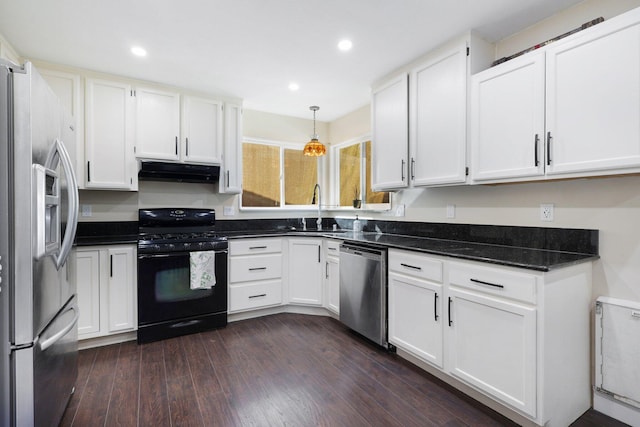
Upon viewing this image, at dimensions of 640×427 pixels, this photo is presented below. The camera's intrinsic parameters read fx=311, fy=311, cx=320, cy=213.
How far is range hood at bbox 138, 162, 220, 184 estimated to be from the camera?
3088 millimetres

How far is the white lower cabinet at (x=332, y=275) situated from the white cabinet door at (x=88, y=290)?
2086mm

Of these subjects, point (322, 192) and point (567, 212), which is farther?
point (322, 192)

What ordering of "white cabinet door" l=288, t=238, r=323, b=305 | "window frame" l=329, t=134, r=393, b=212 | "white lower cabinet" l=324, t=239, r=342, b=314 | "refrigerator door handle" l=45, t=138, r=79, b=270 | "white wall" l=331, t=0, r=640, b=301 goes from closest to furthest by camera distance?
1. "refrigerator door handle" l=45, t=138, r=79, b=270
2. "white wall" l=331, t=0, r=640, b=301
3. "white lower cabinet" l=324, t=239, r=342, b=314
4. "white cabinet door" l=288, t=238, r=323, b=305
5. "window frame" l=329, t=134, r=393, b=212

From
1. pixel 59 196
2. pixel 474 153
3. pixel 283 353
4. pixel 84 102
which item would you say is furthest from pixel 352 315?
pixel 84 102

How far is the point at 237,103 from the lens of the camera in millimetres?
3604

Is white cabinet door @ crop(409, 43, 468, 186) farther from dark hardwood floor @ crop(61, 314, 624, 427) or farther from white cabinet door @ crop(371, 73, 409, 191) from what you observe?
dark hardwood floor @ crop(61, 314, 624, 427)

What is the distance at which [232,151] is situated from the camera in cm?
356

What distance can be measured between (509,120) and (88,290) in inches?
137

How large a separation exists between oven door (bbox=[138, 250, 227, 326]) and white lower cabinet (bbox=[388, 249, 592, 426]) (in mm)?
2028

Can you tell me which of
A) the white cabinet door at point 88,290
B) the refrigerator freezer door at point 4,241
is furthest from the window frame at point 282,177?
the refrigerator freezer door at point 4,241

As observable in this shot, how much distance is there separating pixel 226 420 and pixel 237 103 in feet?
10.1

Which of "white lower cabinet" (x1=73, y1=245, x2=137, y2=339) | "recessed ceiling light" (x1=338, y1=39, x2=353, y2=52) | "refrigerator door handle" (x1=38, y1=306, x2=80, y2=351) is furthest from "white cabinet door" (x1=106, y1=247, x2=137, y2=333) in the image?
"recessed ceiling light" (x1=338, y1=39, x2=353, y2=52)

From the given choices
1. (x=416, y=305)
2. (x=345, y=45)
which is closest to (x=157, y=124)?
(x=345, y=45)

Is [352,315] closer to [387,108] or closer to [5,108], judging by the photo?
[387,108]
